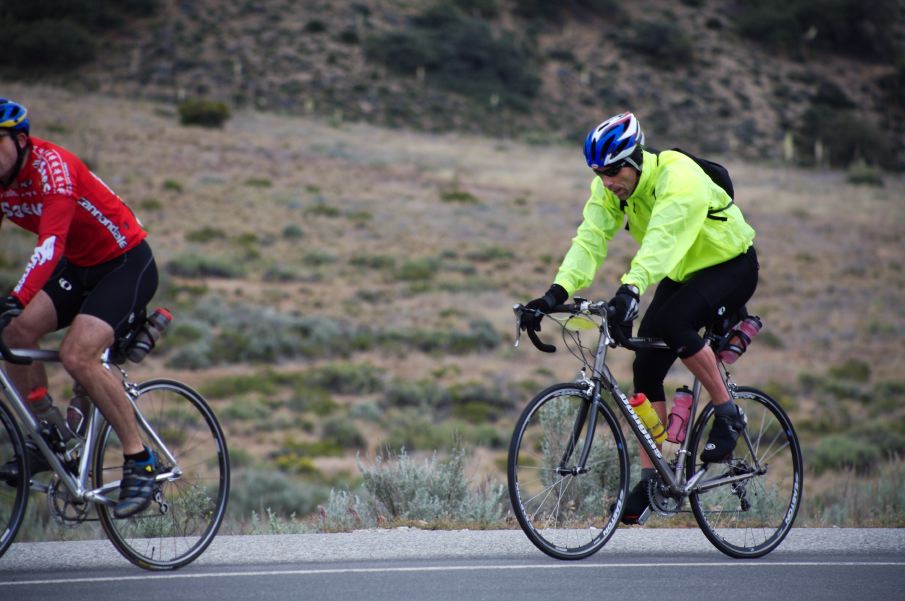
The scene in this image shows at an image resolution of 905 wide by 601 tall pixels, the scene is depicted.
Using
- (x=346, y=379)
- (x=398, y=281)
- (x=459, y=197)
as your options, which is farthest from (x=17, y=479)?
(x=459, y=197)

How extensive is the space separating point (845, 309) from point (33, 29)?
54033mm

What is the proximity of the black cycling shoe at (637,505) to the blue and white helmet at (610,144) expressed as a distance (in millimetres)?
1805

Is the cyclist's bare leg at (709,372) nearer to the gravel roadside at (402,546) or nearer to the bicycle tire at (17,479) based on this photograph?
the gravel roadside at (402,546)

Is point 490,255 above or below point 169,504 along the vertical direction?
below

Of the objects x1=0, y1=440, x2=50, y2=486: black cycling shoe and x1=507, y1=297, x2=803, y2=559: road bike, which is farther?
x1=507, y1=297, x2=803, y2=559: road bike

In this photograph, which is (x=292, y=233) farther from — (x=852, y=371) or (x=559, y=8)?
(x=559, y=8)

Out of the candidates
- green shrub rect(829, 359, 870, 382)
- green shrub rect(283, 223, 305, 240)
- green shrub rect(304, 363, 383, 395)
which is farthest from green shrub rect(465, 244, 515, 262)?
green shrub rect(304, 363, 383, 395)

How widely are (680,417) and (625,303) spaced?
114 centimetres

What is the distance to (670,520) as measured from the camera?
7551 millimetres

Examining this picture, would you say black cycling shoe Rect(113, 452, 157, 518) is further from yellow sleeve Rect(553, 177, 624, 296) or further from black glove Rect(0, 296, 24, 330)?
yellow sleeve Rect(553, 177, 624, 296)

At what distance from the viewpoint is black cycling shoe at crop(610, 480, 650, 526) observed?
5797mm

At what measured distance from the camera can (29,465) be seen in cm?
509

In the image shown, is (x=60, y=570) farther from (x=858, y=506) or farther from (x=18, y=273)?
(x=18, y=273)

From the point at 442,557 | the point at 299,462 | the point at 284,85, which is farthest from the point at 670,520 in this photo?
the point at 284,85
